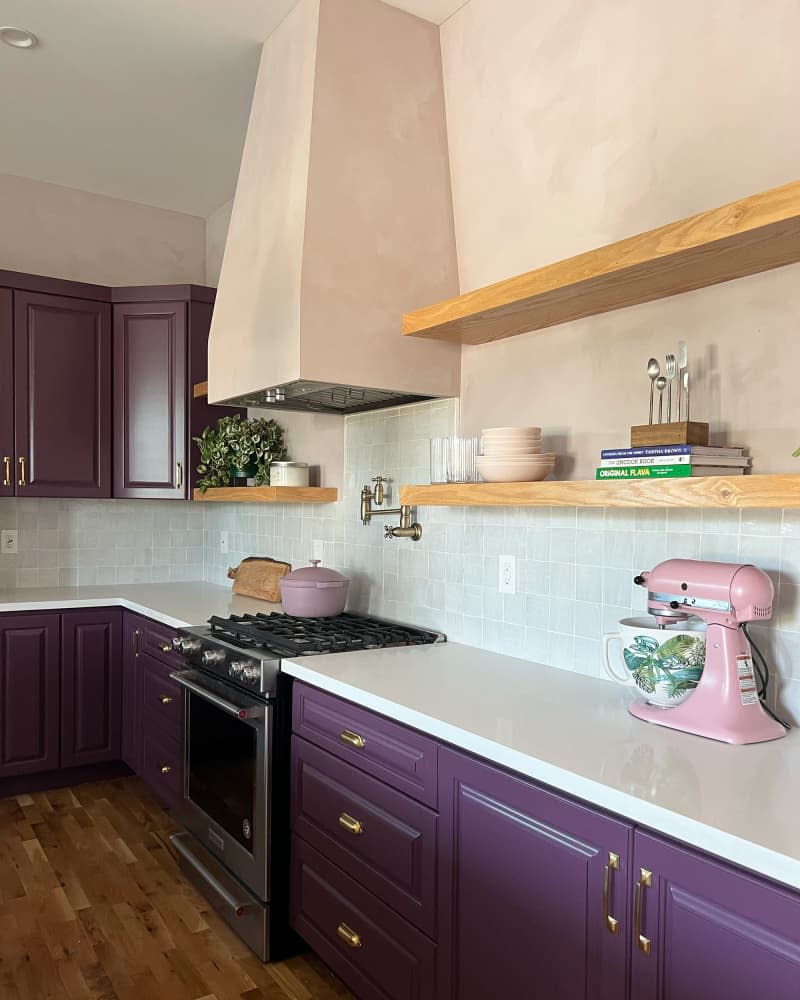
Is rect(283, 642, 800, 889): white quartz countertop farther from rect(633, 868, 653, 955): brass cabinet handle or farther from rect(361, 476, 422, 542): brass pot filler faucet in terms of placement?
rect(361, 476, 422, 542): brass pot filler faucet

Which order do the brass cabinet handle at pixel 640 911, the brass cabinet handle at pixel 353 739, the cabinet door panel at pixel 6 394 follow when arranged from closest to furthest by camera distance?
the brass cabinet handle at pixel 640 911 < the brass cabinet handle at pixel 353 739 < the cabinet door panel at pixel 6 394

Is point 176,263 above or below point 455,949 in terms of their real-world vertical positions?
above

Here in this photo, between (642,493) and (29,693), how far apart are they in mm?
3026

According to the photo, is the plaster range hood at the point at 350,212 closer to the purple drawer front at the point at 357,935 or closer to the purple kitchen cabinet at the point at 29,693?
the purple drawer front at the point at 357,935

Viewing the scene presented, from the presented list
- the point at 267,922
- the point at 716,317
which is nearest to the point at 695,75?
the point at 716,317

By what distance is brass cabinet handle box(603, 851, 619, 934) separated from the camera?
1.38 meters

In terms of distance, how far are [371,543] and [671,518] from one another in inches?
55.2

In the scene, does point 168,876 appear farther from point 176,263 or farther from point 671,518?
point 176,263

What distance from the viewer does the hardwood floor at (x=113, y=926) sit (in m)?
2.30

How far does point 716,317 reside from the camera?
1.87 metres

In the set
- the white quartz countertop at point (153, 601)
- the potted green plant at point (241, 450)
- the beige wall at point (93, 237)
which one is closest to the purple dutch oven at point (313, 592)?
the white quartz countertop at point (153, 601)

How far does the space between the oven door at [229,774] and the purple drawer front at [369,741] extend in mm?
163

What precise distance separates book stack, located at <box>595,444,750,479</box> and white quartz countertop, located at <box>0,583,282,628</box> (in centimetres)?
187

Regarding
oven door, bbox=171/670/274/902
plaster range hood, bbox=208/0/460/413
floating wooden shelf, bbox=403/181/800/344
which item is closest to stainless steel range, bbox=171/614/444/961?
oven door, bbox=171/670/274/902
